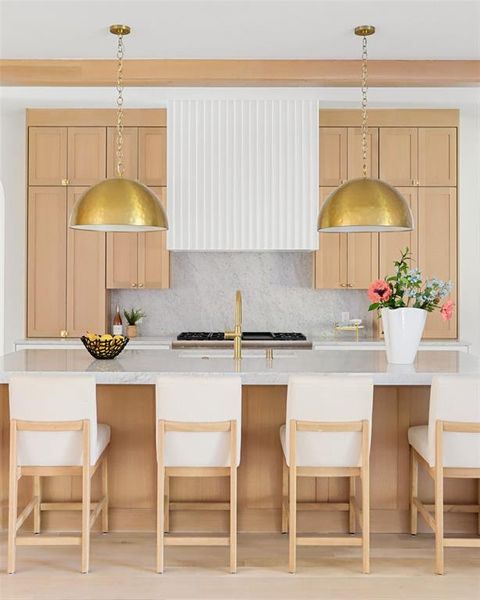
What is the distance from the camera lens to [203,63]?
181 inches

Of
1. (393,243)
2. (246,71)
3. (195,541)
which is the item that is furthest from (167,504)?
(393,243)

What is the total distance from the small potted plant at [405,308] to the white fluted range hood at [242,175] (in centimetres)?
192

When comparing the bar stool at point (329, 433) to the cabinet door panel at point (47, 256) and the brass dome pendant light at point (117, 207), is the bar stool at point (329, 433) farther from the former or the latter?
the cabinet door panel at point (47, 256)

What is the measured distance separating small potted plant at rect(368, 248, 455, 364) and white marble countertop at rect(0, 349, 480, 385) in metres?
0.10

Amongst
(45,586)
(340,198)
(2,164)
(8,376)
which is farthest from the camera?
(2,164)

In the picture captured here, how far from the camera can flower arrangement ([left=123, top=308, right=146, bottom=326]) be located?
5812 mm

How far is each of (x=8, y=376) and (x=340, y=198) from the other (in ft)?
6.20

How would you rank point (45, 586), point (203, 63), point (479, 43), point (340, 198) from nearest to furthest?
1. point (45, 586)
2. point (340, 198)
3. point (479, 43)
4. point (203, 63)

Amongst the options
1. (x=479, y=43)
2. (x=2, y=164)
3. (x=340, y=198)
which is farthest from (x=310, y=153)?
(x=2, y=164)

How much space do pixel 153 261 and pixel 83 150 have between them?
3.58 ft

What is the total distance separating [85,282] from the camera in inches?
220

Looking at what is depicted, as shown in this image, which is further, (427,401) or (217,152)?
(217,152)

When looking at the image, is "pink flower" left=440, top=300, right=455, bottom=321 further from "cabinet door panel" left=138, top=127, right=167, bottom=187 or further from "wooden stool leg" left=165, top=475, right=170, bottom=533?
"cabinet door panel" left=138, top=127, right=167, bottom=187

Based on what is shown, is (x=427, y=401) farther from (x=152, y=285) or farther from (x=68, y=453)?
(x=152, y=285)
